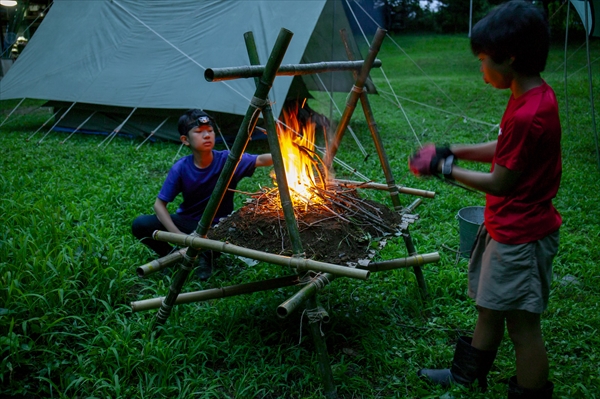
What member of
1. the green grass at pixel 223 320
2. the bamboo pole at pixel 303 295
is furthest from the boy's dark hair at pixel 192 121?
the bamboo pole at pixel 303 295

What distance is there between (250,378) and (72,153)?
6028 mm

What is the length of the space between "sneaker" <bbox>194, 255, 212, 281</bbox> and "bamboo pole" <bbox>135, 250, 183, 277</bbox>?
804mm

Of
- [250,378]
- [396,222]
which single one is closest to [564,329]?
[396,222]

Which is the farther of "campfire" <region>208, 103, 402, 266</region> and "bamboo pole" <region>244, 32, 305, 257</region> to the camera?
"campfire" <region>208, 103, 402, 266</region>

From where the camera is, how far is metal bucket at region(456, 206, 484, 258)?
13.2 feet

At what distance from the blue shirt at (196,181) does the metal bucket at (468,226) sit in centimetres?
171

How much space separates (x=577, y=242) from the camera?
15.1ft

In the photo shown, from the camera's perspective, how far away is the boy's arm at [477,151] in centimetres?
258

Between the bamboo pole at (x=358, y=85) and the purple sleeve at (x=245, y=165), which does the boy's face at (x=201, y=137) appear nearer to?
the purple sleeve at (x=245, y=165)

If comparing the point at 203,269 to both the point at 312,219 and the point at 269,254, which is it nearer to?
the point at 312,219

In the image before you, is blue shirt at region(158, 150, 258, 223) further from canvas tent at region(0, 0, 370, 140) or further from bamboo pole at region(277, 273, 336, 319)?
canvas tent at region(0, 0, 370, 140)

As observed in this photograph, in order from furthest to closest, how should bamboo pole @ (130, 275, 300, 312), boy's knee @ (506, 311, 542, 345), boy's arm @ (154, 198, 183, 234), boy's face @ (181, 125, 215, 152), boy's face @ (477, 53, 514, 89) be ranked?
boy's face @ (181, 125, 215, 152), boy's arm @ (154, 198, 183, 234), bamboo pole @ (130, 275, 300, 312), boy's knee @ (506, 311, 542, 345), boy's face @ (477, 53, 514, 89)

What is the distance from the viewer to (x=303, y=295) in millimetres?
2492

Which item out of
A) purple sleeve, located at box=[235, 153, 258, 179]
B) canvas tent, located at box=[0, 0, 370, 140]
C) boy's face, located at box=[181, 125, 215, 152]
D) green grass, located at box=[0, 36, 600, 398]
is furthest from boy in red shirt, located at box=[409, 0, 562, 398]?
canvas tent, located at box=[0, 0, 370, 140]
